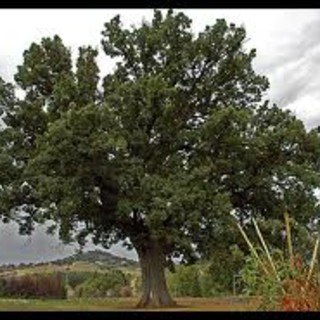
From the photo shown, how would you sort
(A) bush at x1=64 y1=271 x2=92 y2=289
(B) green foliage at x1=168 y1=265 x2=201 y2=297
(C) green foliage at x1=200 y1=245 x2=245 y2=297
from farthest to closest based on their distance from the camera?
(B) green foliage at x1=168 y1=265 x2=201 y2=297 < (A) bush at x1=64 y1=271 x2=92 y2=289 < (C) green foliage at x1=200 y1=245 x2=245 y2=297

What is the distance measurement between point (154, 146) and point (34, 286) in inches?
277

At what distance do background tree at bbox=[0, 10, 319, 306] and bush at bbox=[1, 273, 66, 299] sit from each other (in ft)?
6.34

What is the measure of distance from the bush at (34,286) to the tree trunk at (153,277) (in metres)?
3.45

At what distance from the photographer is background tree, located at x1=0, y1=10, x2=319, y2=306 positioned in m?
25.4

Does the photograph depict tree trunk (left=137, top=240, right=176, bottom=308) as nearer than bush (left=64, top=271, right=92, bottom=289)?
Yes

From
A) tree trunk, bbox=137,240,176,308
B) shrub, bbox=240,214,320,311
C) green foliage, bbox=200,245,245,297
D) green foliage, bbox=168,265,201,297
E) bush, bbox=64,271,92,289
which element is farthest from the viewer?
green foliage, bbox=168,265,201,297

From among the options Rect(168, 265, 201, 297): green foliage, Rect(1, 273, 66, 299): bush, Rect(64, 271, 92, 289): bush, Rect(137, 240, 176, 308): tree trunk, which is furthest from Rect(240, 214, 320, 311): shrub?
Rect(168, 265, 201, 297): green foliage

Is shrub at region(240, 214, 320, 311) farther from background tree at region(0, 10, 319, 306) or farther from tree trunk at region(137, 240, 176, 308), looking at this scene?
tree trunk at region(137, 240, 176, 308)

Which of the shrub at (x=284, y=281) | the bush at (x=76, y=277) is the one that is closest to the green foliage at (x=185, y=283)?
the bush at (x=76, y=277)

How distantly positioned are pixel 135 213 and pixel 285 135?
20.4 feet

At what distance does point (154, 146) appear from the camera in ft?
91.6

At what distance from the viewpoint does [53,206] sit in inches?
1050

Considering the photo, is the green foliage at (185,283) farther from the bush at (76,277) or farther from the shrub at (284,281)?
the shrub at (284,281)
